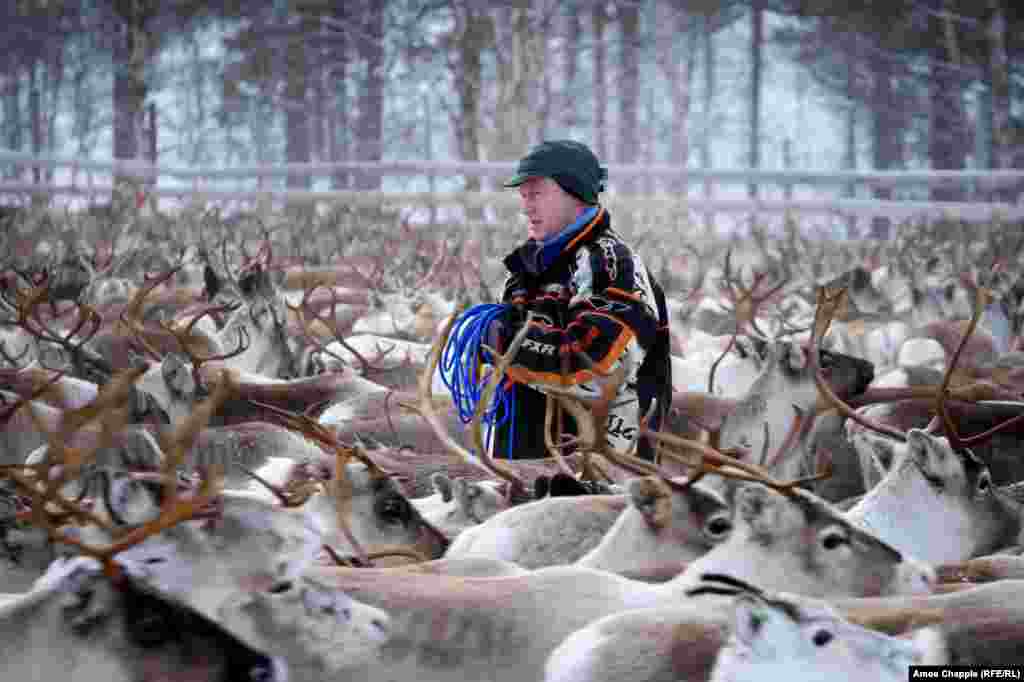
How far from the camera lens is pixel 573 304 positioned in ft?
11.4

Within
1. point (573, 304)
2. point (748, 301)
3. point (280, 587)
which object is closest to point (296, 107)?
point (748, 301)

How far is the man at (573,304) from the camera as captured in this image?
11.3 feet

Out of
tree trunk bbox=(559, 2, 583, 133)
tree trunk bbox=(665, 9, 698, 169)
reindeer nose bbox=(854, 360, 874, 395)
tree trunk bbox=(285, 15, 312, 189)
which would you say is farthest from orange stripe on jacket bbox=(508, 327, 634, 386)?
tree trunk bbox=(665, 9, 698, 169)

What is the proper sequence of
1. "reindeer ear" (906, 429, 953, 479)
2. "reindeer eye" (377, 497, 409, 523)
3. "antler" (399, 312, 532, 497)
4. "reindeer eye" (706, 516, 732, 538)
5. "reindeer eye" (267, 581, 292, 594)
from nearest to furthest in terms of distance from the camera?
"reindeer eye" (267, 581, 292, 594) → "reindeer eye" (706, 516, 732, 538) → "antler" (399, 312, 532, 497) → "reindeer eye" (377, 497, 409, 523) → "reindeer ear" (906, 429, 953, 479)

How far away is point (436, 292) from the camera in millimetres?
8109

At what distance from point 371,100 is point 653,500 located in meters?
21.4

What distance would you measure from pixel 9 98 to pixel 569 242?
1022 inches

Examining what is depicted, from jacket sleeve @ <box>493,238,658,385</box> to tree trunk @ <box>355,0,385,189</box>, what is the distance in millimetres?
15460

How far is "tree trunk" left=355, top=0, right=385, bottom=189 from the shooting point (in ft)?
66.7

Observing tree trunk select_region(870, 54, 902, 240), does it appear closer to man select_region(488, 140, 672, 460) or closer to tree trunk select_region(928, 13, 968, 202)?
tree trunk select_region(928, 13, 968, 202)

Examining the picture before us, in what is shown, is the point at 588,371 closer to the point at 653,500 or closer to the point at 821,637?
the point at 653,500

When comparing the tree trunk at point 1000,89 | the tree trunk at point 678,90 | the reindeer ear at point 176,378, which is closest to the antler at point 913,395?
the reindeer ear at point 176,378

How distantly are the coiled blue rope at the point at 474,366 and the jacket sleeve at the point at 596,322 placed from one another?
0.14 metres

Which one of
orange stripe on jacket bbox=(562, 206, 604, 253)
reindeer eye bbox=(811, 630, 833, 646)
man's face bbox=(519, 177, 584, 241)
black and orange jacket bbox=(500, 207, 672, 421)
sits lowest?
reindeer eye bbox=(811, 630, 833, 646)
